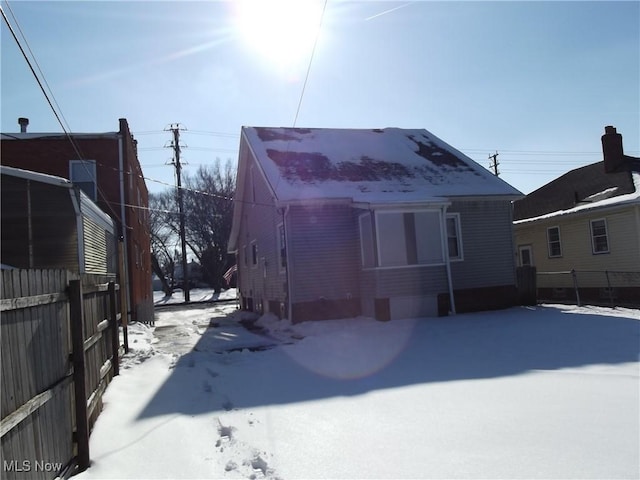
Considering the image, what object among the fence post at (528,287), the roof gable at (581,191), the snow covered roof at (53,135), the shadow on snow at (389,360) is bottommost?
the shadow on snow at (389,360)

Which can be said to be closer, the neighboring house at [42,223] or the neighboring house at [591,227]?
the neighboring house at [42,223]

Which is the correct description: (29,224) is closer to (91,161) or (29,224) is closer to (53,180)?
(53,180)

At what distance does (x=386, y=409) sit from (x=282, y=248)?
9.74 meters

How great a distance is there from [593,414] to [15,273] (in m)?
5.18

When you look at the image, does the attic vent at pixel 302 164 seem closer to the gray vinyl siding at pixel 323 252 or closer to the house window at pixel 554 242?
the gray vinyl siding at pixel 323 252

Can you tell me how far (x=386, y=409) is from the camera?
551 cm

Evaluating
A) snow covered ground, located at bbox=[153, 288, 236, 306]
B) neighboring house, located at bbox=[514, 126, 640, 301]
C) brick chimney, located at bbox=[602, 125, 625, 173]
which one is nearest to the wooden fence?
neighboring house, located at bbox=[514, 126, 640, 301]

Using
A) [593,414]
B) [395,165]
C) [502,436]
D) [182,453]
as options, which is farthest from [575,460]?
[395,165]

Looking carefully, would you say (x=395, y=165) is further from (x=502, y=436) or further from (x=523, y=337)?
(x=502, y=436)

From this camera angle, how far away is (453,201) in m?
15.2

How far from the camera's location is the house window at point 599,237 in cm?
1844

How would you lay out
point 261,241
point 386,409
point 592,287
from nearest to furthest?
1. point 386,409
2. point 261,241
3. point 592,287

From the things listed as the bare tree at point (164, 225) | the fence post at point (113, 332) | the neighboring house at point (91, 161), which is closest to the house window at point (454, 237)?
the fence post at point (113, 332)

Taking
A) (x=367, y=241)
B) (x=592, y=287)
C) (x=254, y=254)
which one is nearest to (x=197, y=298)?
(x=254, y=254)
